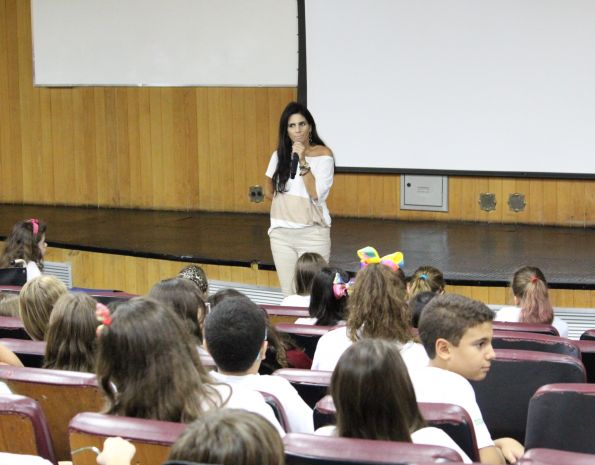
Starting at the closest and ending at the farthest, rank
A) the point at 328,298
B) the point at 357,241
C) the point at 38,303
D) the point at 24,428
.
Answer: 1. the point at 24,428
2. the point at 38,303
3. the point at 328,298
4. the point at 357,241

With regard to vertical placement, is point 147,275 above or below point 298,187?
below

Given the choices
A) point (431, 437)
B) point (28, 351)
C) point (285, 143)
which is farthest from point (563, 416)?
point (285, 143)

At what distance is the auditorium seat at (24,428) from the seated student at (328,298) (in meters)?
1.64

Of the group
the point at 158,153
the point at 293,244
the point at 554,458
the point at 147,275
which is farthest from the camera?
the point at 158,153

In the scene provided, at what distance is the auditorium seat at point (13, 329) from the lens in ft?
11.1

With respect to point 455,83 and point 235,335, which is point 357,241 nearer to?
point 455,83

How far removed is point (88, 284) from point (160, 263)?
767 mm

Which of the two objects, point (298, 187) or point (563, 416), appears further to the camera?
point (298, 187)

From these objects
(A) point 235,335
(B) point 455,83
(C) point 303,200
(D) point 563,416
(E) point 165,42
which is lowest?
(D) point 563,416

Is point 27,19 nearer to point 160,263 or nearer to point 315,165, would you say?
point 160,263

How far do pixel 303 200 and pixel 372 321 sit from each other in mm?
2364

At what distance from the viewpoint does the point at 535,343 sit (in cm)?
322

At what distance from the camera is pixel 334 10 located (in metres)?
7.73

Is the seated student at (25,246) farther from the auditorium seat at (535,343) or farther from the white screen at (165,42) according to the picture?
the white screen at (165,42)
